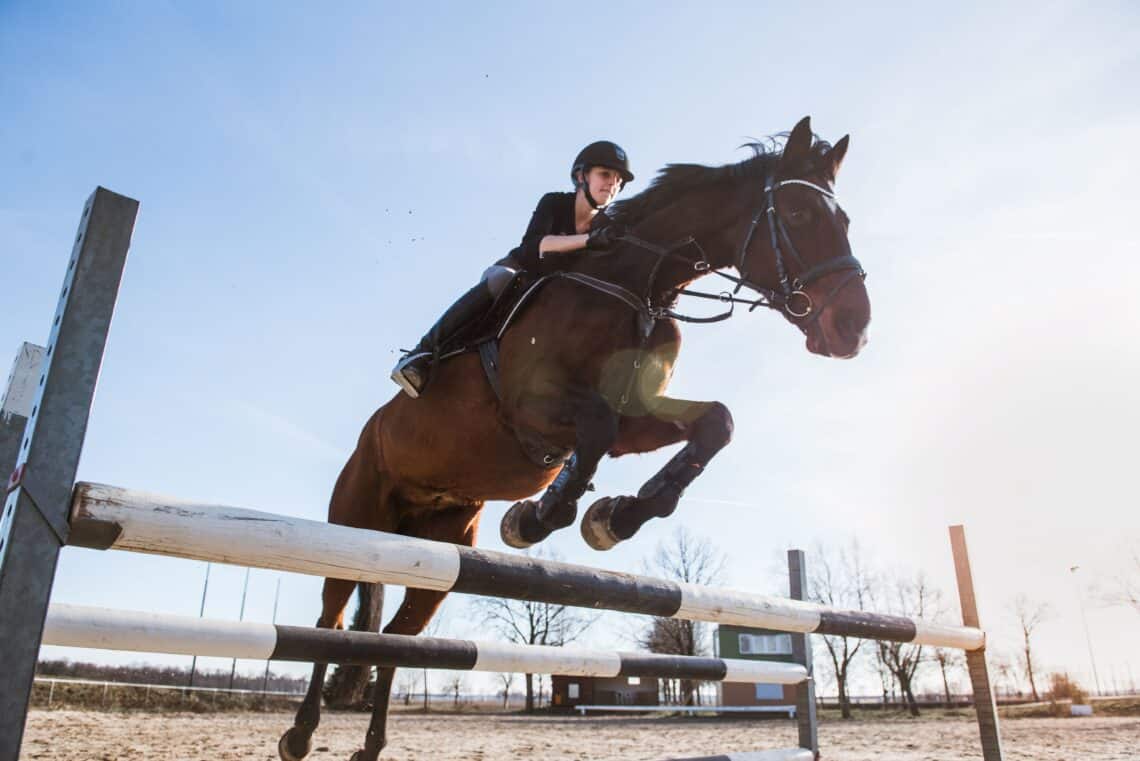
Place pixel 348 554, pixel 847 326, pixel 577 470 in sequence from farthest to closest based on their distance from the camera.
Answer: pixel 577 470 < pixel 847 326 < pixel 348 554

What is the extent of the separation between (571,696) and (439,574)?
35847 millimetres

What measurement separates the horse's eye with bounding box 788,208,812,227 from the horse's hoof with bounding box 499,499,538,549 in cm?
160

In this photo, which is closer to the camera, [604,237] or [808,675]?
[604,237]

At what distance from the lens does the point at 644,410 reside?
11.5 feet

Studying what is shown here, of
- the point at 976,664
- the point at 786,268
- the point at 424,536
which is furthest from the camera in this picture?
the point at 976,664

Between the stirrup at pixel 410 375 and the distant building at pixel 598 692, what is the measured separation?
3122 cm

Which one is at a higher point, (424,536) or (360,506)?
(360,506)

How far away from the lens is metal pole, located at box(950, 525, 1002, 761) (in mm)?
4227

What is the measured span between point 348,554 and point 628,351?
1838 millimetres

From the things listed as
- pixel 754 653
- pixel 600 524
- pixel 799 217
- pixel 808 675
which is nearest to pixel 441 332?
pixel 600 524

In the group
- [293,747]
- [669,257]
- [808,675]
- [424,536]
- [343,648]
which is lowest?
[293,747]

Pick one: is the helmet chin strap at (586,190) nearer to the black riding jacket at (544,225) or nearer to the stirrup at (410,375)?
the black riding jacket at (544,225)

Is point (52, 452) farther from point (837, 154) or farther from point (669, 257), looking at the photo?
point (837, 154)

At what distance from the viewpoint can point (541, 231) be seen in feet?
12.2
